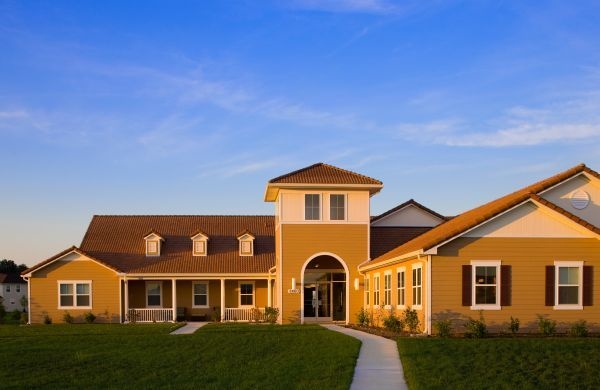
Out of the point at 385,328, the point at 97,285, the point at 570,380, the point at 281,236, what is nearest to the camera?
the point at 570,380

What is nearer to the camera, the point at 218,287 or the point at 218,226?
the point at 218,287

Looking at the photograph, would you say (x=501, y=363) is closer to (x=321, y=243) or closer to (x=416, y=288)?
(x=416, y=288)

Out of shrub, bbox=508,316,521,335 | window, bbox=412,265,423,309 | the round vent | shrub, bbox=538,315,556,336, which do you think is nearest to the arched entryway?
window, bbox=412,265,423,309

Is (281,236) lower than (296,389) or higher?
higher

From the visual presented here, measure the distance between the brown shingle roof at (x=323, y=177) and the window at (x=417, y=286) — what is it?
28.9ft

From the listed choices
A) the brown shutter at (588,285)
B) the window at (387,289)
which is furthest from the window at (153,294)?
the brown shutter at (588,285)

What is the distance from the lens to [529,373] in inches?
600

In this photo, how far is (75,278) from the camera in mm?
36125

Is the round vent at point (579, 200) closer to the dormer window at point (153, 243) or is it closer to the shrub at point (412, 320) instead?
the shrub at point (412, 320)

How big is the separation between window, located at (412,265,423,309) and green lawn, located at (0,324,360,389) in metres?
2.97

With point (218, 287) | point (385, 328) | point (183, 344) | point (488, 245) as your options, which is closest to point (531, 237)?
point (488, 245)

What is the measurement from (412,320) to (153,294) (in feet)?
64.3

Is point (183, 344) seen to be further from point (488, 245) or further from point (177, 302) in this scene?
point (177, 302)

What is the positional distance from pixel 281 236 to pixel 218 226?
10.2m
